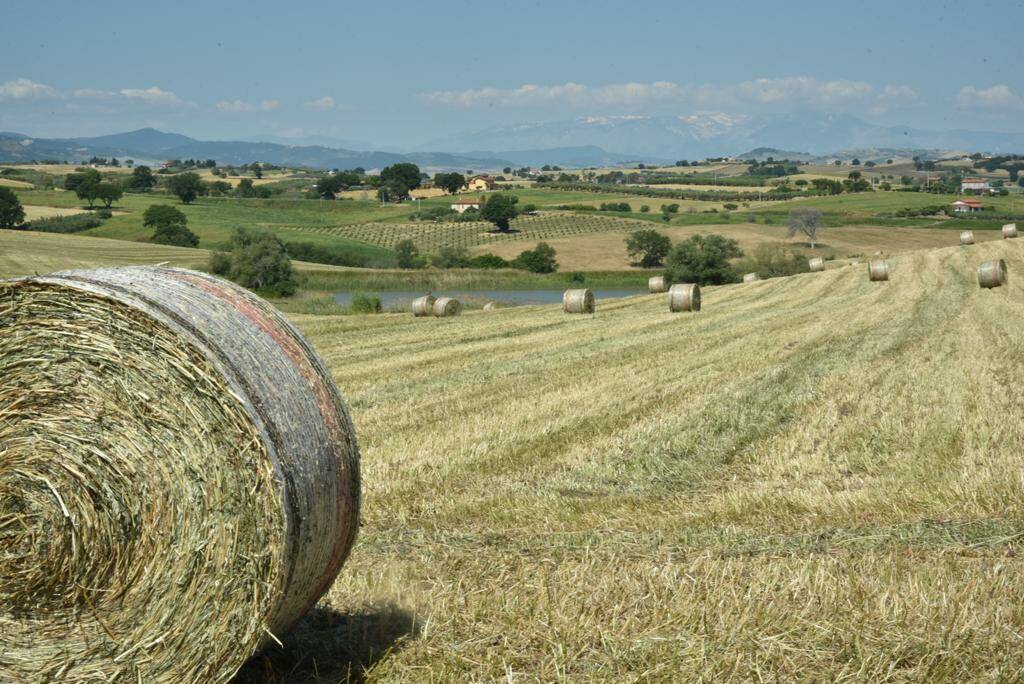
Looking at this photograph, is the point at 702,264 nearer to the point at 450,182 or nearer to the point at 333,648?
the point at 333,648

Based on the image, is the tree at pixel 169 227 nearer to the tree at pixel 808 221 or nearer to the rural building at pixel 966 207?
the tree at pixel 808 221

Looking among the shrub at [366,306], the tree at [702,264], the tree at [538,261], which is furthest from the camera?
the tree at [538,261]

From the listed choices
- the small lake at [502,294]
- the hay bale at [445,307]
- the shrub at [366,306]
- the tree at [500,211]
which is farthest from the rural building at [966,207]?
the hay bale at [445,307]

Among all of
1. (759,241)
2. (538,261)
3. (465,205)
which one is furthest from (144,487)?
(465,205)

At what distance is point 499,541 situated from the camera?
7488mm

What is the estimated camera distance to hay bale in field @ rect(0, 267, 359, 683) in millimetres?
4473

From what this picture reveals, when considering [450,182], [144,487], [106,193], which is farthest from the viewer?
[450,182]

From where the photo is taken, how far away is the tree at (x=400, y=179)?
5428 inches

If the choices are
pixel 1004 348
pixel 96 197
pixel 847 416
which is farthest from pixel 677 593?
pixel 96 197

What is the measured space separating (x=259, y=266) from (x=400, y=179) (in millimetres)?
87432

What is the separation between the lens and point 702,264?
5694 centimetres

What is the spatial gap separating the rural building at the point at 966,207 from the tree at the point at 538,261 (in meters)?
38.9

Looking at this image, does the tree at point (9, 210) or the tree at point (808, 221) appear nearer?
the tree at point (9, 210)

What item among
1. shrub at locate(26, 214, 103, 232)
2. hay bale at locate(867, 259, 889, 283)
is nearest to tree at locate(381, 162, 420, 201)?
shrub at locate(26, 214, 103, 232)
